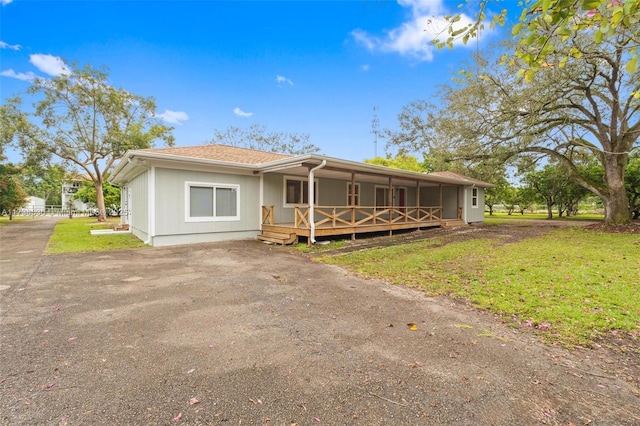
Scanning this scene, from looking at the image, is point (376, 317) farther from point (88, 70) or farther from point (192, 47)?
point (88, 70)

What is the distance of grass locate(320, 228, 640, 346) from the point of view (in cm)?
351

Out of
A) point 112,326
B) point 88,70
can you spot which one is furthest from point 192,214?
point 88,70

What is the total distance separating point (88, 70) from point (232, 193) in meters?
17.3

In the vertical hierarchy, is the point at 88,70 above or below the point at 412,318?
above

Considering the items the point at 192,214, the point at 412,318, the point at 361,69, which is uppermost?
the point at 361,69

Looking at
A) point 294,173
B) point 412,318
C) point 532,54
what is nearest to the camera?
point 532,54

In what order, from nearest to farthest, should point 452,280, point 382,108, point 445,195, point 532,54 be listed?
point 532,54 → point 452,280 → point 445,195 → point 382,108

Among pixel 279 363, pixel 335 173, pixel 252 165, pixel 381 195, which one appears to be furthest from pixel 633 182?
pixel 279 363

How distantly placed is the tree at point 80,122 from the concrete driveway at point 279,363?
18808mm

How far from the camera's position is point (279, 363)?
2549 millimetres

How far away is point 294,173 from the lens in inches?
461

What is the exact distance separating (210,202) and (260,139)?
88.7 ft

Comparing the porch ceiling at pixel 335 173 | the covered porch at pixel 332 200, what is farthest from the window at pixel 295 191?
the porch ceiling at pixel 335 173

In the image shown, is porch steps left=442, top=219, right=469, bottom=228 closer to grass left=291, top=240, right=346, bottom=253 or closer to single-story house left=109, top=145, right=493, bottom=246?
single-story house left=109, top=145, right=493, bottom=246
